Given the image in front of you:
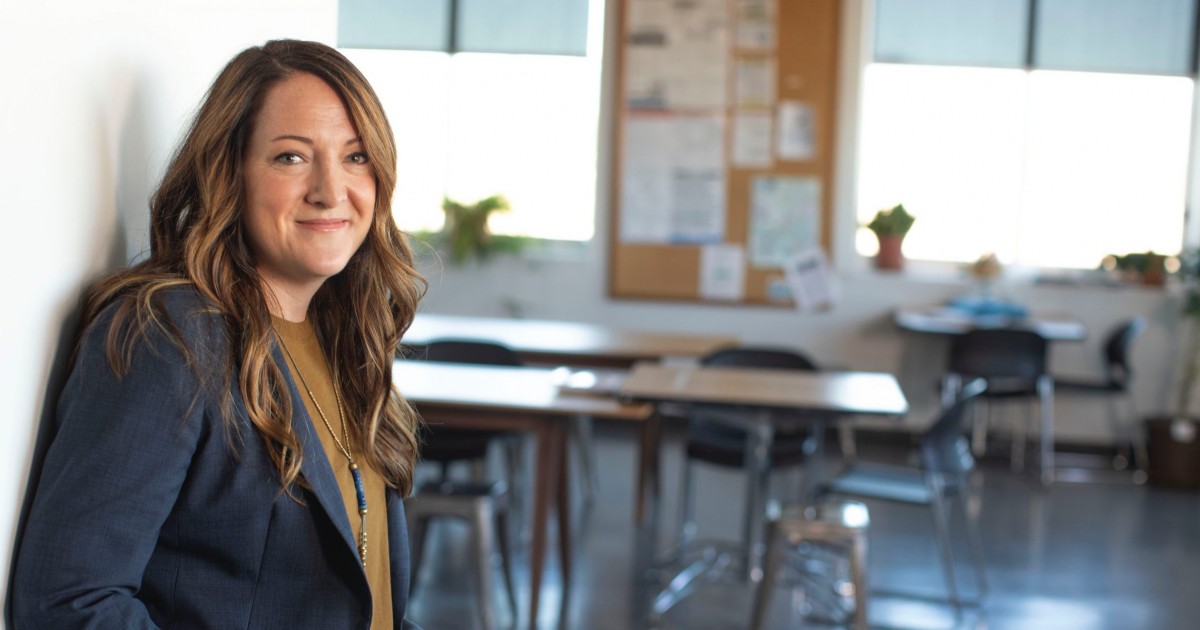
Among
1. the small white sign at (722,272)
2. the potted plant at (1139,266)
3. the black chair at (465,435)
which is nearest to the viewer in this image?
the black chair at (465,435)

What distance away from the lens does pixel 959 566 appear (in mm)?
4805

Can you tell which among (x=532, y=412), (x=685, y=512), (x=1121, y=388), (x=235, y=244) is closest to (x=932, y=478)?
(x=685, y=512)

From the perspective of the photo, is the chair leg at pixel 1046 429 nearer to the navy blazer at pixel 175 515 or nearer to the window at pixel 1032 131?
the window at pixel 1032 131

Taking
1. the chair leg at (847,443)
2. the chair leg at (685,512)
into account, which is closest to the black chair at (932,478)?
the chair leg at (685,512)

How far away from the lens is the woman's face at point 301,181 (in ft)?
4.13

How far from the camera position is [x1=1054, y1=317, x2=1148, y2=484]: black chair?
22.2 ft

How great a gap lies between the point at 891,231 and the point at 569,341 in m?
2.93

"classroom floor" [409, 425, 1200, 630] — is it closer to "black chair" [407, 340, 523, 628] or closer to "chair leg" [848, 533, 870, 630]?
"black chair" [407, 340, 523, 628]

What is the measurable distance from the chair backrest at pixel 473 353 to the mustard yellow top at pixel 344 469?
3.24 meters

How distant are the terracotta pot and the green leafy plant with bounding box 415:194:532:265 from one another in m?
2.27

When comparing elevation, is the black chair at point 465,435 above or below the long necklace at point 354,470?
below

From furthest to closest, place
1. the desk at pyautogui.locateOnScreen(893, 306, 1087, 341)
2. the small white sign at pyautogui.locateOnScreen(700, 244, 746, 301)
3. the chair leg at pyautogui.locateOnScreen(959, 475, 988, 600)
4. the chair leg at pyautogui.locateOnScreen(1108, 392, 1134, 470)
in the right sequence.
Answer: the small white sign at pyautogui.locateOnScreen(700, 244, 746, 301) → the chair leg at pyautogui.locateOnScreen(1108, 392, 1134, 470) → the desk at pyautogui.locateOnScreen(893, 306, 1087, 341) → the chair leg at pyautogui.locateOnScreen(959, 475, 988, 600)

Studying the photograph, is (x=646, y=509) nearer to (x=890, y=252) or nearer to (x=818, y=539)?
(x=818, y=539)

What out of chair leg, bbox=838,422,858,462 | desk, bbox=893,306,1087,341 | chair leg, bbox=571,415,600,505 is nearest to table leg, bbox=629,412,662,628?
chair leg, bbox=571,415,600,505
